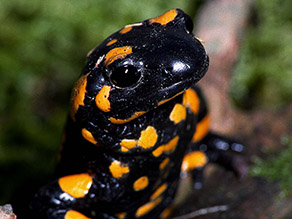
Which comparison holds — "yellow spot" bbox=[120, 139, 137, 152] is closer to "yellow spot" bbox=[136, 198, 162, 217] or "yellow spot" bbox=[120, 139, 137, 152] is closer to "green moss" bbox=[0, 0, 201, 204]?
"yellow spot" bbox=[136, 198, 162, 217]

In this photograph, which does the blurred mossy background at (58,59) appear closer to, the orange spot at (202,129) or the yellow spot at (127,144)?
the orange spot at (202,129)

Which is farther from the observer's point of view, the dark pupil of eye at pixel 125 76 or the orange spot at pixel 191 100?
the orange spot at pixel 191 100

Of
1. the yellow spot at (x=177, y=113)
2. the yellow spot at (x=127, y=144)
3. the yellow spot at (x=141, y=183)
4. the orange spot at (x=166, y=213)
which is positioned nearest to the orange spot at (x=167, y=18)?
the yellow spot at (x=177, y=113)

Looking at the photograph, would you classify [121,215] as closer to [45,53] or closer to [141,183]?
[141,183]

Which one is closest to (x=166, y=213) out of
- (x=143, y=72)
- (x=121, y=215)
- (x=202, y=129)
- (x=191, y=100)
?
(x=121, y=215)

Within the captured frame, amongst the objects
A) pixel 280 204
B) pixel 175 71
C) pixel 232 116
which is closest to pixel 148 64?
pixel 175 71
